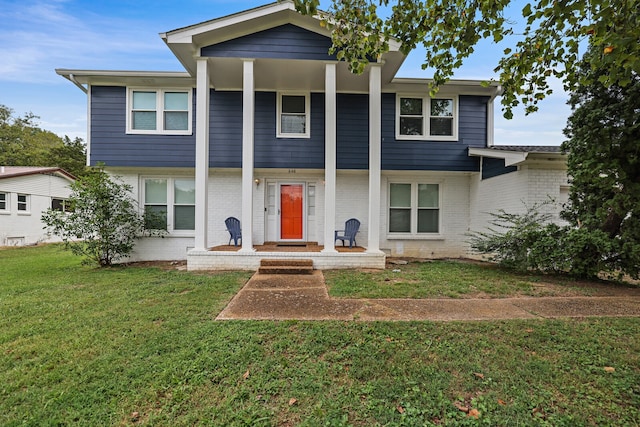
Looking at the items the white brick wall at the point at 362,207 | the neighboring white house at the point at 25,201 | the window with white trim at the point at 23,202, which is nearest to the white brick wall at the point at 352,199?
the white brick wall at the point at 362,207

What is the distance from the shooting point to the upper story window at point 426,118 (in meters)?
8.71

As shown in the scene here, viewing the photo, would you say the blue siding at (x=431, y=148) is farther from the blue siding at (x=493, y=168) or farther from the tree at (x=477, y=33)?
the tree at (x=477, y=33)

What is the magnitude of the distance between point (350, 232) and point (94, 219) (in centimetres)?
667

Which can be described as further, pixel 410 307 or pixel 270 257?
pixel 270 257

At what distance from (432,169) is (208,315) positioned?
7345 millimetres

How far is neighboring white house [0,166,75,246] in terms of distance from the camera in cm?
1316

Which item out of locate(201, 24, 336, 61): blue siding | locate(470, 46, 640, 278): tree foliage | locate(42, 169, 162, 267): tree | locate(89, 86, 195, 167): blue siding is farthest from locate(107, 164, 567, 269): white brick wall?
locate(201, 24, 336, 61): blue siding

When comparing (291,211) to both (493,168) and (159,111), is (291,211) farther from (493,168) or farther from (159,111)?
(493,168)

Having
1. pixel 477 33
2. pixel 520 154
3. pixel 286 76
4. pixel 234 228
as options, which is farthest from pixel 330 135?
pixel 520 154

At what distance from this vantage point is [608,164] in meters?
5.02

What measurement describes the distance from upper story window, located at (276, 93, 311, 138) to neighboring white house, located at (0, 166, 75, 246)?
11.7 m

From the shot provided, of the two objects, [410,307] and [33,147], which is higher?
[33,147]

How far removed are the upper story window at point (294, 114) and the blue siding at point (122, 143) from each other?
8.89 feet

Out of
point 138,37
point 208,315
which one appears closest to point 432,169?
point 208,315
